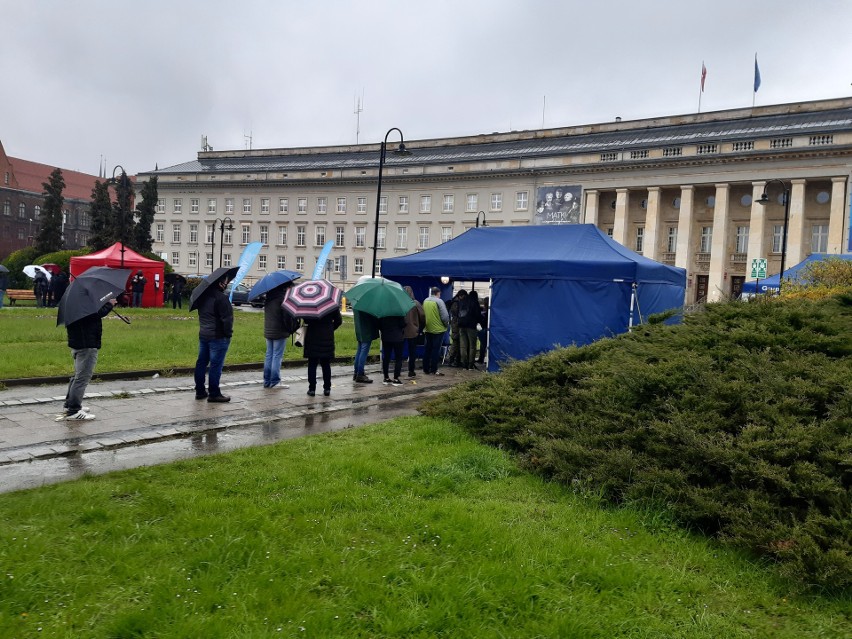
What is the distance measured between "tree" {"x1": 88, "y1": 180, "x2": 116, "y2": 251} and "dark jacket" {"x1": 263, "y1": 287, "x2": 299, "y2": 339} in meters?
31.7

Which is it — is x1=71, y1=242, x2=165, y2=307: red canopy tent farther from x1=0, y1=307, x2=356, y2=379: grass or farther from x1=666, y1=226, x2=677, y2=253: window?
x1=666, y1=226, x2=677, y2=253: window

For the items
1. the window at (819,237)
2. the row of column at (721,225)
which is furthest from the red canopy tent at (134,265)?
the window at (819,237)

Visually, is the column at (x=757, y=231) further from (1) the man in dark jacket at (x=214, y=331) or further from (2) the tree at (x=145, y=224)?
(1) the man in dark jacket at (x=214, y=331)

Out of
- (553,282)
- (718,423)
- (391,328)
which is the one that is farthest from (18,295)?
(718,423)

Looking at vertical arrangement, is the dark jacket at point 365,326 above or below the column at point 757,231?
below

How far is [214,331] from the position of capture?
970 centimetres

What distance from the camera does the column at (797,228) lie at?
55250 mm

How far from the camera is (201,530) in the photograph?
4410 millimetres

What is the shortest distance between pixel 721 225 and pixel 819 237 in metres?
7.59

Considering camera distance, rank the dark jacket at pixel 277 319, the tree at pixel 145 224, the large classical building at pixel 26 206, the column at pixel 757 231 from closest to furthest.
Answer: the dark jacket at pixel 277 319
the tree at pixel 145 224
the column at pixel 757 231
the large classical building at pixel 26 206

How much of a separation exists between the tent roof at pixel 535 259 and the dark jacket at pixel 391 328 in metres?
3.18

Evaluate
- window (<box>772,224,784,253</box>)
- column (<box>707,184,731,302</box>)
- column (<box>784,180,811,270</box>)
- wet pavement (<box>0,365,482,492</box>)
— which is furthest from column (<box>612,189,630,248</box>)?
wet pavement (<box>0,365,482,492</box>)

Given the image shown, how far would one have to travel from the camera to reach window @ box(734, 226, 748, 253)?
59.6 meters

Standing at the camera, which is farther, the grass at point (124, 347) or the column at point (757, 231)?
the column at point (757, 231)
